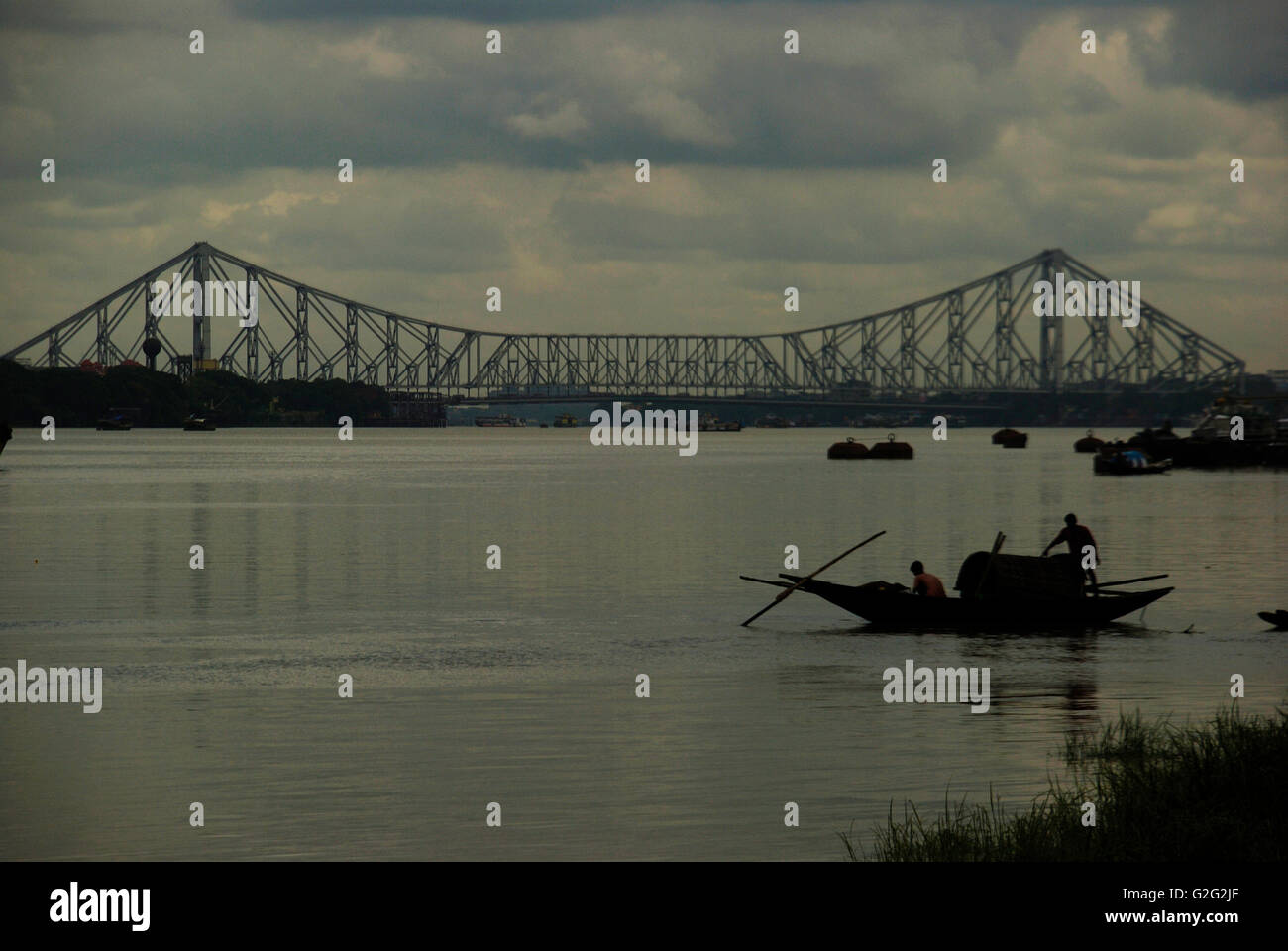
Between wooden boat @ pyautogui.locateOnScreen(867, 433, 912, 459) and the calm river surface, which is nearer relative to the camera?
the calm river surface

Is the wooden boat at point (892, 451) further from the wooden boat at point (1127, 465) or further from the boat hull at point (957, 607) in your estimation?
the boat hull at point (957, 607)

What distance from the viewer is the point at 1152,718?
23312 mm

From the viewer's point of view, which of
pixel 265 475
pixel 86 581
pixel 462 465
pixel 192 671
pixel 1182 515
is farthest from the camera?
pixel 462 465

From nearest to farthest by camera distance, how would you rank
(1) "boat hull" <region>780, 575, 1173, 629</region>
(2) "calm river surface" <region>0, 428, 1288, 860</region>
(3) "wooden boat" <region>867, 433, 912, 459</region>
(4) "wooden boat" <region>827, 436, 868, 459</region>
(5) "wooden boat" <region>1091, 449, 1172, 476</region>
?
(2) "calm river surface" <region>0, 428, 1288, 860</region> → (1) "boat hull" <region>780, 575, 1173, 629</region> → (5) "wooden boat" <region>1091, 449, 1172, 476</region> → (3) "wooden boat" <region>867, 433, 912, 459</region> → (4) "wooden boat" <region>827, 436, 868, 459</region>

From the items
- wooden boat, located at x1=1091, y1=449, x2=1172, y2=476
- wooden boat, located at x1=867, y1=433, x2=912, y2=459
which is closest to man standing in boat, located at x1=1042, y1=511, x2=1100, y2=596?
wooden boat, located at x1=1091, y1=449, x2=1172, y2=476

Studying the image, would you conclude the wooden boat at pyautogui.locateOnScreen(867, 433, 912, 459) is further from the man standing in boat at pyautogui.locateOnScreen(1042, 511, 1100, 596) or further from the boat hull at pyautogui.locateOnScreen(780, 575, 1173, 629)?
the boat hull at pyautogui.locateOnScreen(780, 575, 1173, 629)

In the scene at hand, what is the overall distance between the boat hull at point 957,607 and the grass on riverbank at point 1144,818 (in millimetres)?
12763

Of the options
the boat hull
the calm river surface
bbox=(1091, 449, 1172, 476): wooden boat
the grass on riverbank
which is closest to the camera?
the grass on riverbank

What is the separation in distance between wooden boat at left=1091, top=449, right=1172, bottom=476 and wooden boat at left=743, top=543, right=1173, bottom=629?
102 metres

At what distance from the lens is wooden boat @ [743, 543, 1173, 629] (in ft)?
104

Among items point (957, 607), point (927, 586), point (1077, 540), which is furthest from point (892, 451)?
point (957, 607)

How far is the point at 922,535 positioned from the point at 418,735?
145 ft
